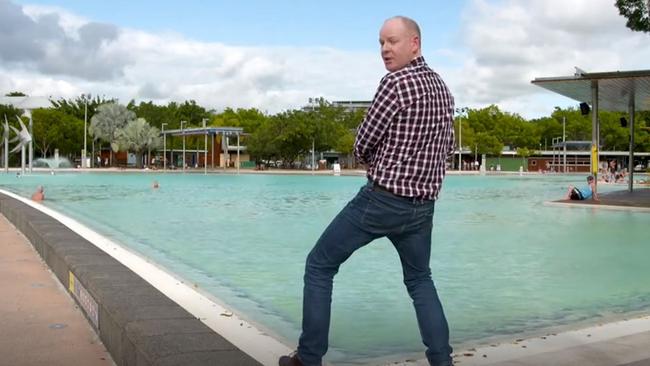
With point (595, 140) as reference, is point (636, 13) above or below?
above

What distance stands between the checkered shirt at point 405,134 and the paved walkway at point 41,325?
1.91 m

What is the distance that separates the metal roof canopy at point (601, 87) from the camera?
64.9 feet

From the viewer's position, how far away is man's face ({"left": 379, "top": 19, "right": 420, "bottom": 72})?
3.22m

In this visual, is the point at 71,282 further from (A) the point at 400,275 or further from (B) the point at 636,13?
(B) the point at 636,13

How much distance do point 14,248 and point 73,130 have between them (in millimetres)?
80926

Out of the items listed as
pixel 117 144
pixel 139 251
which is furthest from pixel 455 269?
pixel 117 144

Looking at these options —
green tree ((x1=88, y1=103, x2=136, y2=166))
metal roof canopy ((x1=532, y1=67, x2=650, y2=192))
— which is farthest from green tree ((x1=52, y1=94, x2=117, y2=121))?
metal roof canopy ((x1=532, y1=67, x2=650, y2=192))

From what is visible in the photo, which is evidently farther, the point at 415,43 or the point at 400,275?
the point at 400,275

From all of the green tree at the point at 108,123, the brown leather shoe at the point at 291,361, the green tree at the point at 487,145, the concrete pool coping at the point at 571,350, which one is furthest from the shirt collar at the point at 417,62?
the green tree at the point at 487,145

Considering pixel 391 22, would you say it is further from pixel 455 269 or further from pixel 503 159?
pixel 503 159

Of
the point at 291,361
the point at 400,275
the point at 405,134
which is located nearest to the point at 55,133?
the point at 400,275

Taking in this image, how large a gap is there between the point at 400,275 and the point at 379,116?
4.95 meters

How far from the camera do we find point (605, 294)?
6.88 metres

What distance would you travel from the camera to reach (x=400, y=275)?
7855 millimetres
